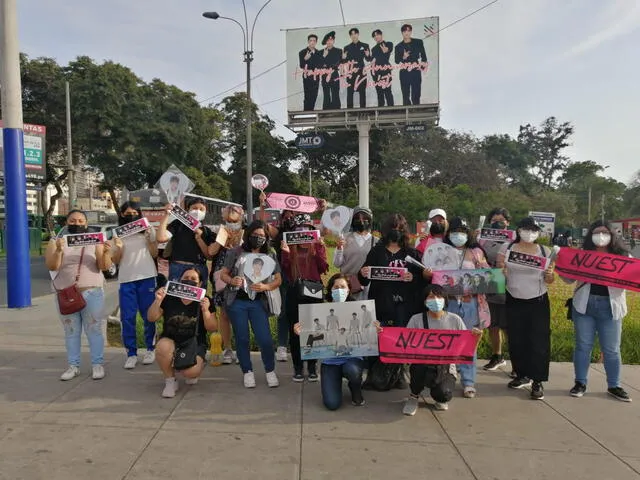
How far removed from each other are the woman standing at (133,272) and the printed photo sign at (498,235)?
368 centimetres

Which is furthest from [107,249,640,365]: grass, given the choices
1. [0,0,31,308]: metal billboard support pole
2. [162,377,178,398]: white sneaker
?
[0,0,31,308]: metal billboard support pole

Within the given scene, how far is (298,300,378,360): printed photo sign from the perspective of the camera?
4480 millimetres

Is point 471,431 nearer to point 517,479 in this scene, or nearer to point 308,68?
point 517,479

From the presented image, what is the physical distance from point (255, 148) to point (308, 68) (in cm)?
2232

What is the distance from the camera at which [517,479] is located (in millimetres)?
3232

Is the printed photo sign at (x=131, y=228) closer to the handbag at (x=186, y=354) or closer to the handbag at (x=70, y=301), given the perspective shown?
the handbag at (x=70, y=301)

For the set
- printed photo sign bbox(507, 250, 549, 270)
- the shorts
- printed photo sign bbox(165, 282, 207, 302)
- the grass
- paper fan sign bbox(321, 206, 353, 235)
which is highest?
paper fan sign bbox(321, 206, 353, 235)

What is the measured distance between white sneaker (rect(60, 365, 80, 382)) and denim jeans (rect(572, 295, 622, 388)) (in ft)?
16.9

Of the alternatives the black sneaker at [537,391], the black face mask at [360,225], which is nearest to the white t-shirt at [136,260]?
the black face mask at [360,225]

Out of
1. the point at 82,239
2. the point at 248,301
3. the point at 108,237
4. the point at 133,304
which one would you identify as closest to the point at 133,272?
the point at 133,304

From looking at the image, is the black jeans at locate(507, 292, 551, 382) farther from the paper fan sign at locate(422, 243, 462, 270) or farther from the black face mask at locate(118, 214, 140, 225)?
the black face mask at locate(118, 214, 140, 225)

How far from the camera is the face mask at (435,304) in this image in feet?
14.4

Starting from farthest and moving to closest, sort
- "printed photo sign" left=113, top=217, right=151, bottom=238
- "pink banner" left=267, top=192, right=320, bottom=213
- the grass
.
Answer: the grass < "pink banner" left=267, top=192, right=320, bottom=213 < "printed photo sign" left=113, top=217, right=151, bottom=238

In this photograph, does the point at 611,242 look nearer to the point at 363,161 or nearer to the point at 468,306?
the point at 468,306
